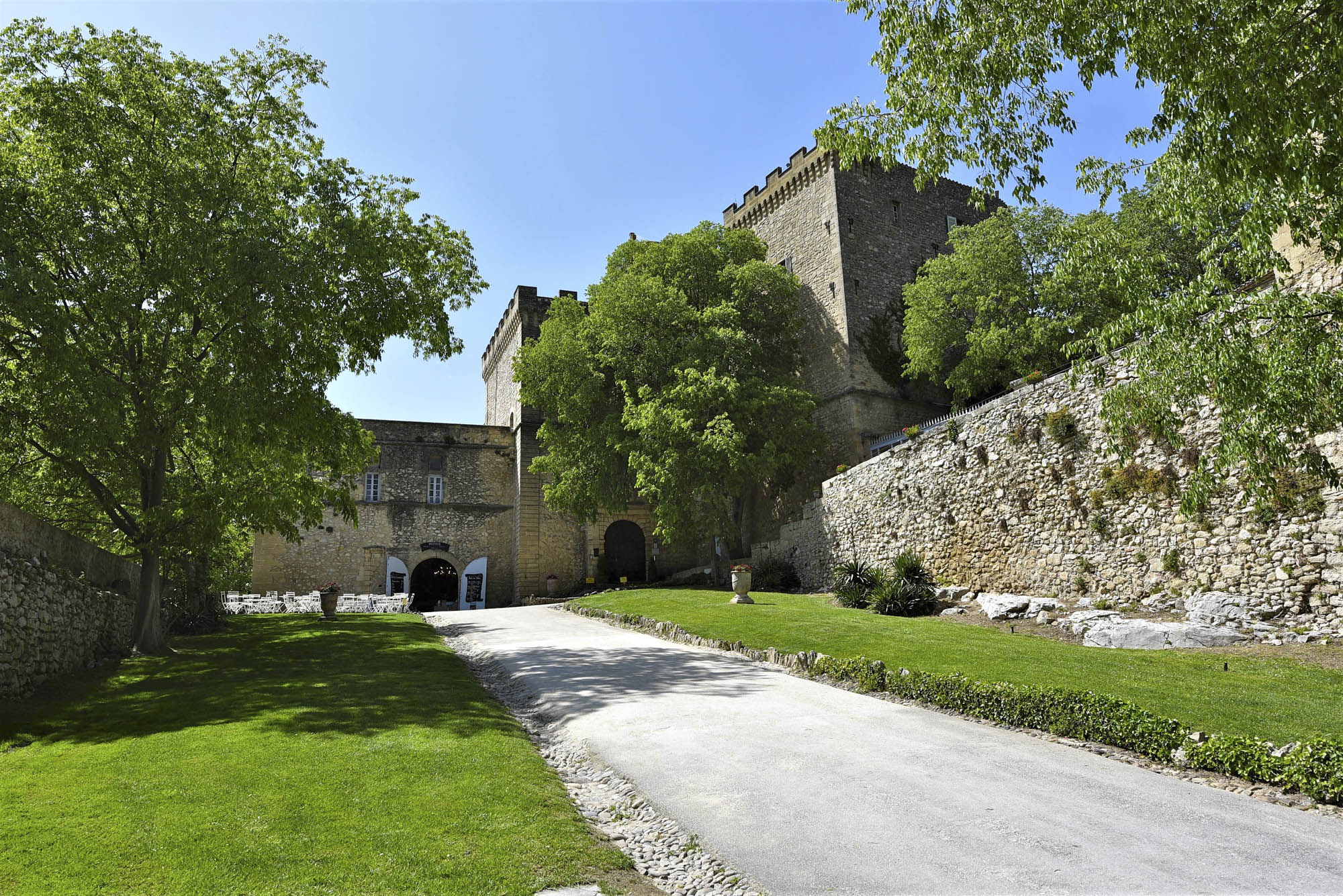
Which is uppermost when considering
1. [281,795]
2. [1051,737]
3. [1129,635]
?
[1129,635]

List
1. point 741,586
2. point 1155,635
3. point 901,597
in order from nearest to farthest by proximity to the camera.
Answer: point 1155,635
point 901,597
point 741,586

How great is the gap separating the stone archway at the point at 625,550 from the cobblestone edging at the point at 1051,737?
55.2 feet

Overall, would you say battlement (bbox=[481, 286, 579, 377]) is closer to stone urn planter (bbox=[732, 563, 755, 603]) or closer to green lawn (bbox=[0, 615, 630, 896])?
stone urn planter (bbox=[732, 563, 755, 603])

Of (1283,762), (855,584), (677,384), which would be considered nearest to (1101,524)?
(855,584)

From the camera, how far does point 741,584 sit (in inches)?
758

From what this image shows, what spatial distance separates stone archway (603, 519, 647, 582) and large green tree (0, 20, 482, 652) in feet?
63.7

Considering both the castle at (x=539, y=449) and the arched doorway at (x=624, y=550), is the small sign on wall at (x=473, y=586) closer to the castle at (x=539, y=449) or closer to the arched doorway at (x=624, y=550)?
the castle at (x=539, y=449)

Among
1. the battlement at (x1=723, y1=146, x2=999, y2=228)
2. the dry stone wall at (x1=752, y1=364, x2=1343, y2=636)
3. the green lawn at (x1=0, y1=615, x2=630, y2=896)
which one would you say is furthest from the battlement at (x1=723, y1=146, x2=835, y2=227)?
the green lawn at (x1=0, y1=615, x2=630, y2=896)

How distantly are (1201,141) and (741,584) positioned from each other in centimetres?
1452

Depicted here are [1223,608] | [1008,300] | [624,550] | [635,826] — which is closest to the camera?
[635,826]

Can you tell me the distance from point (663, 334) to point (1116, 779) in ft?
74.2

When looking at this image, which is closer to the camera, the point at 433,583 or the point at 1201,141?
the point at 1201,141

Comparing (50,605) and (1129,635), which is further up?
(50,605)

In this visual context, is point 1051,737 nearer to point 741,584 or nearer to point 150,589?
point 741,584
